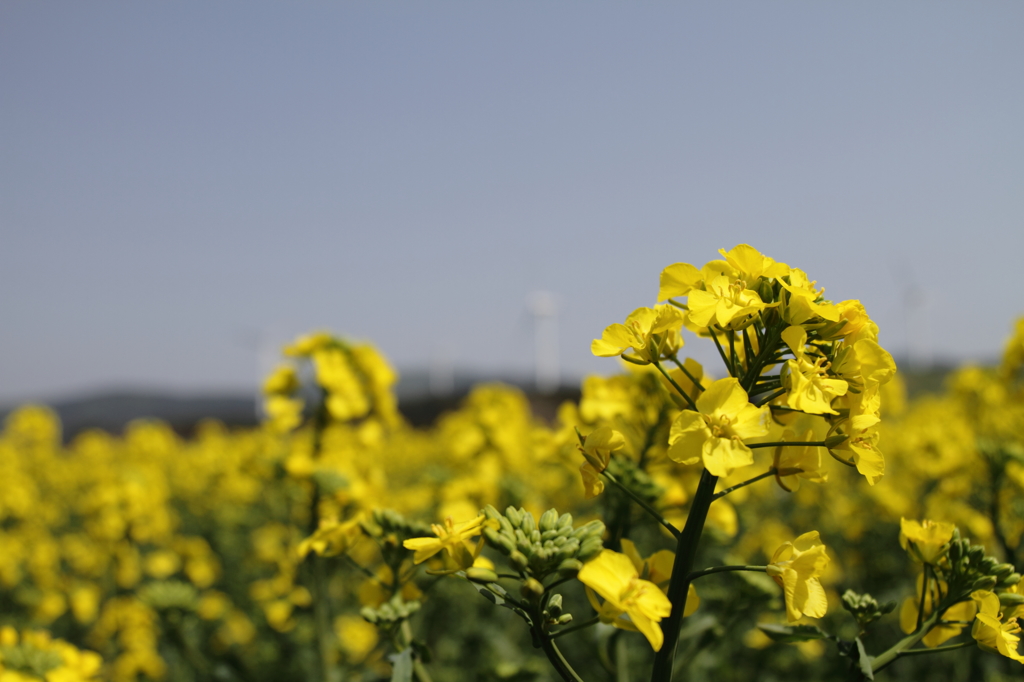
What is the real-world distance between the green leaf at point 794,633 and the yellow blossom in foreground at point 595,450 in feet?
2.02

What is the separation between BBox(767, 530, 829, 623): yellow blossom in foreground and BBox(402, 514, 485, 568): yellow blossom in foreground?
61 centimetres

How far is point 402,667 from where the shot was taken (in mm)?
1435

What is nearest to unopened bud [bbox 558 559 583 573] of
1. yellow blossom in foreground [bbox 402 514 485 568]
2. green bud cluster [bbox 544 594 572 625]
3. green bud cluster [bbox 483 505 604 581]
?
green bud cluster [bbox 483 505 604 581]

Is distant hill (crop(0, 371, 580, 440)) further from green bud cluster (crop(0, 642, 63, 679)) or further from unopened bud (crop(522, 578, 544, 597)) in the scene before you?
unopened bud (crop(522, 578, 544, 597))

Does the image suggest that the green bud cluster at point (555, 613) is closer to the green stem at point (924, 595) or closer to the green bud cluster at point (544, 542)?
the green bud cluster at point (544, 542)

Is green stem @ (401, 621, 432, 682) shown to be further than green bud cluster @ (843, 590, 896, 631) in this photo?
Yes

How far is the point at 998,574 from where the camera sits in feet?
4.99

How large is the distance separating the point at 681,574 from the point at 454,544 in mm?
465

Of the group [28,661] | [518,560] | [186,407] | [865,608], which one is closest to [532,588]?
[518,560]

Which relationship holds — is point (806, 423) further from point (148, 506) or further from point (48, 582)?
point (48, 582)

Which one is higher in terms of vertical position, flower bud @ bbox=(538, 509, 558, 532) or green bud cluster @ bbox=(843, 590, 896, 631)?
flower bud @ bbox=(538, 509, 558, 532)

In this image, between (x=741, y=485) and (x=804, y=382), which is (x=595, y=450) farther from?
(x=804, y=382)

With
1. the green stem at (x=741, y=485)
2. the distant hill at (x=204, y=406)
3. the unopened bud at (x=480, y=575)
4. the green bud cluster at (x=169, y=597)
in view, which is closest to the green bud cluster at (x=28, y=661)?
the green bud cluster at (x=169, y=597)

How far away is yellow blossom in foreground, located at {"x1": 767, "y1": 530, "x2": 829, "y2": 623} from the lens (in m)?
1.22
